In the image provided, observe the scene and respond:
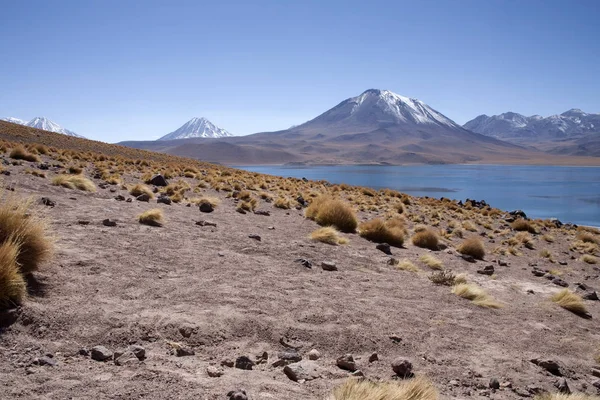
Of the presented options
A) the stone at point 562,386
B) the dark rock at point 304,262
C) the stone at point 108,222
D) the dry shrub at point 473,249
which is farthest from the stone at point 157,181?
the stone at point 562,386

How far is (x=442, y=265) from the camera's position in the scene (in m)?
9.72

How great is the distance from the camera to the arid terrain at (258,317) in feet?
11.6

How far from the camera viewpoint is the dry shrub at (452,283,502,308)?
686cm

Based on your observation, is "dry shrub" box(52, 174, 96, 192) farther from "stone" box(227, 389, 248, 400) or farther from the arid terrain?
"stone" box(227, 389, 248, 400)

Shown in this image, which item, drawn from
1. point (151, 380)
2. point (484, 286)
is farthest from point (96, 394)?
point (484, 286)

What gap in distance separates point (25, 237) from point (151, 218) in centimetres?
400

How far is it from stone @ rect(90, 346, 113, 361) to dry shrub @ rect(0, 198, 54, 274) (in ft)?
5.19

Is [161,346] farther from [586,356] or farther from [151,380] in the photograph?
[586,356]

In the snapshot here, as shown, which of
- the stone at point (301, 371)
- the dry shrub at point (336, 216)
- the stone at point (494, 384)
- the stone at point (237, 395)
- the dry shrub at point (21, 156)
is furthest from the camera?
the dry shrub at point (21, 156)

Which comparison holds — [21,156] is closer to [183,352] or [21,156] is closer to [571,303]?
[183,352]

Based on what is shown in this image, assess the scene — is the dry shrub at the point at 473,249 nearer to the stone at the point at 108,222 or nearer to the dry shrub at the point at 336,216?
the dry shrub at the point at 336,216

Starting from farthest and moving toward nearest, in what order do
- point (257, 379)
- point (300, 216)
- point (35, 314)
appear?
1. point (300, 216)
2. point (35, 314)
3. point (257, 379)

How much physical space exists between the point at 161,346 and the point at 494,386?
10.3 ft

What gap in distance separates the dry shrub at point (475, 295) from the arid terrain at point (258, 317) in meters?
0.02
